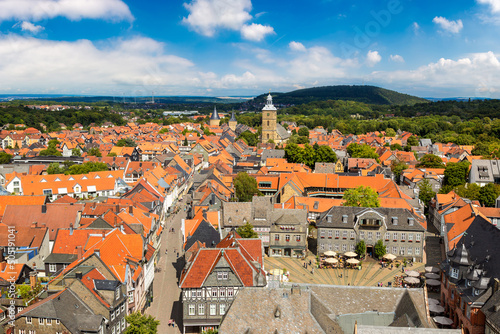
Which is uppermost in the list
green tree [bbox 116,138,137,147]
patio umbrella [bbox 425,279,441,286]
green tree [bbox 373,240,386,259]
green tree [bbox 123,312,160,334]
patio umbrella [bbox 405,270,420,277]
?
green tree [bbox 116,138,137,147]

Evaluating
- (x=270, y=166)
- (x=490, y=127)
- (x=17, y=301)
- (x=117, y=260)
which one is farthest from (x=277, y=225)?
(x=490, y=127)

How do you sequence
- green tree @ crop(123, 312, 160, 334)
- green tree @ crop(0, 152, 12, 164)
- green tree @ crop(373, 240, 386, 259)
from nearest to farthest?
green tree @ crop(123, 312, 160, 334), green tree @ crop(373, 240, 386, 259), green tree @ crop(0, 152, 12, 164)

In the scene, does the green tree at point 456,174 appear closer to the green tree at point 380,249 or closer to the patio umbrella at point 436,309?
the green tree at point 380,249

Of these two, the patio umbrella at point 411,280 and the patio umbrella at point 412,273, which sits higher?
the patio umbrella at point 411,280

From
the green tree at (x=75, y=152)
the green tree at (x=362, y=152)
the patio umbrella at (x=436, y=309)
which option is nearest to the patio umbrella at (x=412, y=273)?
the patio umbrella at (x=436, y=309)

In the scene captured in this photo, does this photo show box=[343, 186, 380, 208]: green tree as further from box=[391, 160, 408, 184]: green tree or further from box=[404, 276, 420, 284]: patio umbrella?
box=[391, 160, 408, 184]: green tree

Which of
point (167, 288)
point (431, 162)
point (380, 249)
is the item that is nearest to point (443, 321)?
point (380, 249)

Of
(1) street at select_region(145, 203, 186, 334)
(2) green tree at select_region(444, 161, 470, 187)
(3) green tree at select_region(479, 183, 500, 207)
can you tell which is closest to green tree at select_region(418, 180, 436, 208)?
(3) green tree at select_region(479, 183, 500, 207)
